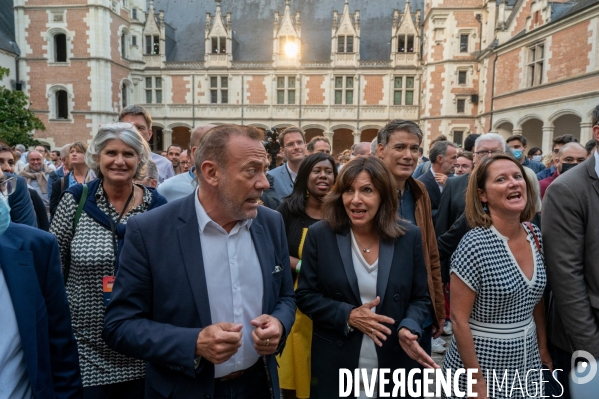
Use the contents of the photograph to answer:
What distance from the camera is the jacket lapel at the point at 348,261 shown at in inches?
86.8

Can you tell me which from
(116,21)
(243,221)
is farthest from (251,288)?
(116,21)

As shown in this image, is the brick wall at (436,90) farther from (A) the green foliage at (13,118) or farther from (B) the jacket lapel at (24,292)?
(B) the jacket lapel at (24,292)

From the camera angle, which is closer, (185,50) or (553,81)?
(553,81)

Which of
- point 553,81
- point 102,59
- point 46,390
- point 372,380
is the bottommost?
point 372,380

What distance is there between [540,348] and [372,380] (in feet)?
3.17

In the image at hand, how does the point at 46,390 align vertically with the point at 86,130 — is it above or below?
below

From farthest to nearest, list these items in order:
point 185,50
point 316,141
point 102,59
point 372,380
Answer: point 185,50 < point 102,59 < point 316,141 < point 372,380

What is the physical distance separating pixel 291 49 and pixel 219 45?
4157mm

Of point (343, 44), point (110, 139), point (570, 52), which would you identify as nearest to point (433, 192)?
point (110, 139)

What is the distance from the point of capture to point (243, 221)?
1.82 meters

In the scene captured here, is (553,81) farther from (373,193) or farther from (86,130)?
(86,130)

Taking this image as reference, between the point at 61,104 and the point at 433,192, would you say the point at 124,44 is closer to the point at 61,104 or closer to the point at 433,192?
the point at 61,104

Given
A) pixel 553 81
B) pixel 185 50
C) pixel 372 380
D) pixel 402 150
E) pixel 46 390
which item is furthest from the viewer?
pixel 185 50

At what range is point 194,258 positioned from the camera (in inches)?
65.2
